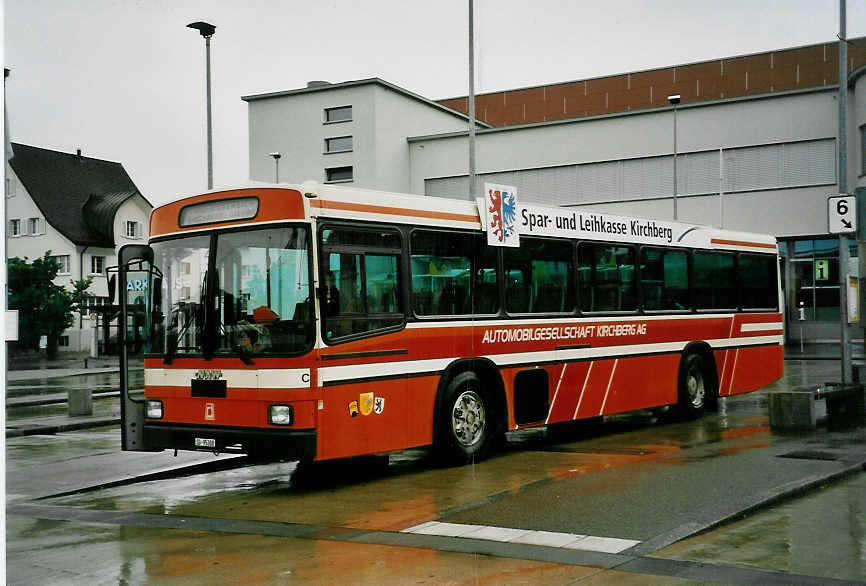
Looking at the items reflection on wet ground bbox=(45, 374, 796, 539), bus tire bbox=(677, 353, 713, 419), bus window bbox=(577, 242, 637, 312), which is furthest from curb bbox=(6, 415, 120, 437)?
bus tire bbox=(677, 353, 713, 419)

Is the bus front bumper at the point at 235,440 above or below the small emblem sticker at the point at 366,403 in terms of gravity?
below

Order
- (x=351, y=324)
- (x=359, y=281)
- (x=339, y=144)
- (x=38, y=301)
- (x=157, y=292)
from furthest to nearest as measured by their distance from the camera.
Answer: (x=339, y=144) < (x=157, y=292) < (x=359, y=281) < (x=351, y=324) < (x=38, y=301)

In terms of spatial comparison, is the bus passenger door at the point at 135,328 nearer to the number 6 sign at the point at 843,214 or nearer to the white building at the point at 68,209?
the white building at the point at 68,209

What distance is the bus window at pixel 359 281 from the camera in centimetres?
981

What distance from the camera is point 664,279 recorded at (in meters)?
15.2

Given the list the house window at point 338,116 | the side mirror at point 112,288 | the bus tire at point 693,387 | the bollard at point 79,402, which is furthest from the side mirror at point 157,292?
the bollard at point 79,402

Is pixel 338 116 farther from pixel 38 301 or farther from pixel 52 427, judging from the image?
pixel 52 427

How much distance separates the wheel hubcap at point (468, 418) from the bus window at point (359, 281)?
1.35 metres

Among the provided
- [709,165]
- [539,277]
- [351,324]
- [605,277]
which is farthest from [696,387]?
[709,165]

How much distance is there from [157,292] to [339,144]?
795 cm

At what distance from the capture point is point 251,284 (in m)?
9.77

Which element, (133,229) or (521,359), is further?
(521,359)

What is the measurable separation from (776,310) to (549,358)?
692 cm

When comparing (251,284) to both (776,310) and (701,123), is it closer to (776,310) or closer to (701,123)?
(776,310)
